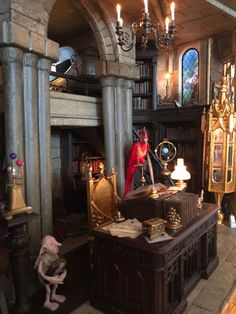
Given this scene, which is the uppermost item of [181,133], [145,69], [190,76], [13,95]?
[145,69]

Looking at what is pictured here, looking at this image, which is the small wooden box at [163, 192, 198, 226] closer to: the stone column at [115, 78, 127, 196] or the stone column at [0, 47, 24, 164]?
the stone column at [0, 47, 24, 164]

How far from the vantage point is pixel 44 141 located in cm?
333

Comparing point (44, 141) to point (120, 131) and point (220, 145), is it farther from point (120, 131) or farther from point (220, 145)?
point (220, 145)

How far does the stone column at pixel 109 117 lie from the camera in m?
4.67

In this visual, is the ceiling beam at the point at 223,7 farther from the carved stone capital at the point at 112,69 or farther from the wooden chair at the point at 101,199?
the wooden chair at the point at 101,199

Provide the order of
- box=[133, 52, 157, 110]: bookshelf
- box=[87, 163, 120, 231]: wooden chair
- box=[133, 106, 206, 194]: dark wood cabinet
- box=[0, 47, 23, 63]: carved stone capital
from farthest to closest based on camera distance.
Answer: box=[133, 52, 157, 110]: bookshelf → box=[133, 106, 206, 194]: dark wood cabinet → box=[87, 163, 120, 231]: wooden chair → box=[0, 47, 23, 63]: carved stone capital

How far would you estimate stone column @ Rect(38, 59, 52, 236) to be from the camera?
329 centimetres

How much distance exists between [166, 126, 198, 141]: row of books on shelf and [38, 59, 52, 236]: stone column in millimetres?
3553

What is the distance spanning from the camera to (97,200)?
331cm

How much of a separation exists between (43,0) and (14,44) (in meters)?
0.73

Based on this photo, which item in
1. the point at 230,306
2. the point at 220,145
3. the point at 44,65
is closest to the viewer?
the point at 230,306

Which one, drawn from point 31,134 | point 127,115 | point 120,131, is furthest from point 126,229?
point 127,115

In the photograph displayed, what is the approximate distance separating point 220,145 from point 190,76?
1.98 meters

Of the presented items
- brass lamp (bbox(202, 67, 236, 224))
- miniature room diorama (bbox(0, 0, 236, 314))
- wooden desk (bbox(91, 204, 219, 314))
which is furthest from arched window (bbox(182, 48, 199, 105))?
wooden desk (bbox(91, 204, 219, 314))
